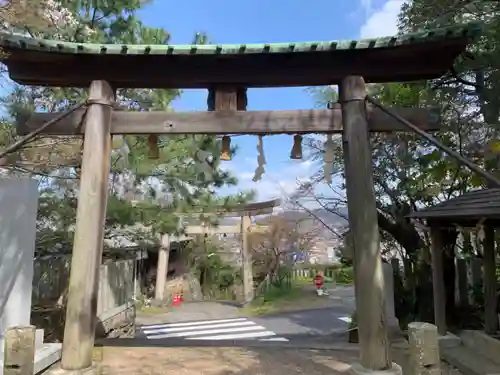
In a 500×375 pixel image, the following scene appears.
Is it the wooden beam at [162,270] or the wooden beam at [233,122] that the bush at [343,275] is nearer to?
the wooden beam at [162,270]

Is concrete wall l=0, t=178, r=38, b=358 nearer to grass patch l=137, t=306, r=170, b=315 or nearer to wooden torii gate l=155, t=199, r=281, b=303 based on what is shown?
wooden torii gate l=155, t=199, r=281, b=303

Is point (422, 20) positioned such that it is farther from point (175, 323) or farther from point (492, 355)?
point (175, 323)

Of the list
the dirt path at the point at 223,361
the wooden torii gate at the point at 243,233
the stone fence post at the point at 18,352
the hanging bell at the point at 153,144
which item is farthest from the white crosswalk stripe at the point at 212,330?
the stone fence post at the point at 18,352

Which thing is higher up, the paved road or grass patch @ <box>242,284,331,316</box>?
grass patch @ <box>242,284,331,316</box>

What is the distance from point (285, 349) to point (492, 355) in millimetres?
2934

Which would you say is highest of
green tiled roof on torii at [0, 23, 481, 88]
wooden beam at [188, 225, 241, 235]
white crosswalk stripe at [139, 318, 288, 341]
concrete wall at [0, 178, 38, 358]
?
green tiled roof on torii at [0, 23, 481, 88]

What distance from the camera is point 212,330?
1398cm

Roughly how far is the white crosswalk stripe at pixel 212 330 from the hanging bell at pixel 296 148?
822 cm

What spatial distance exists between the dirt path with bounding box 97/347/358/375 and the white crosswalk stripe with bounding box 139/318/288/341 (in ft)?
21.4

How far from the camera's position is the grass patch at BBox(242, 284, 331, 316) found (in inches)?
710

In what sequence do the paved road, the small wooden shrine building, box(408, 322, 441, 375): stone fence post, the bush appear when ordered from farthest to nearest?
the bush < the paved road < the small wooden shrine building < box(408, 322, 441, 375): stone fence post

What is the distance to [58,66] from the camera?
199 inches

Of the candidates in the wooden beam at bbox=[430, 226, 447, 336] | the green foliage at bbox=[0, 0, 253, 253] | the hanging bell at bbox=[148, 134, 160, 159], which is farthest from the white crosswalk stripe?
the hanging bell at bbox=[148, 134, 160, 159]

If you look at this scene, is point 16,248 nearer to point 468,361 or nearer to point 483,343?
point 468,361
